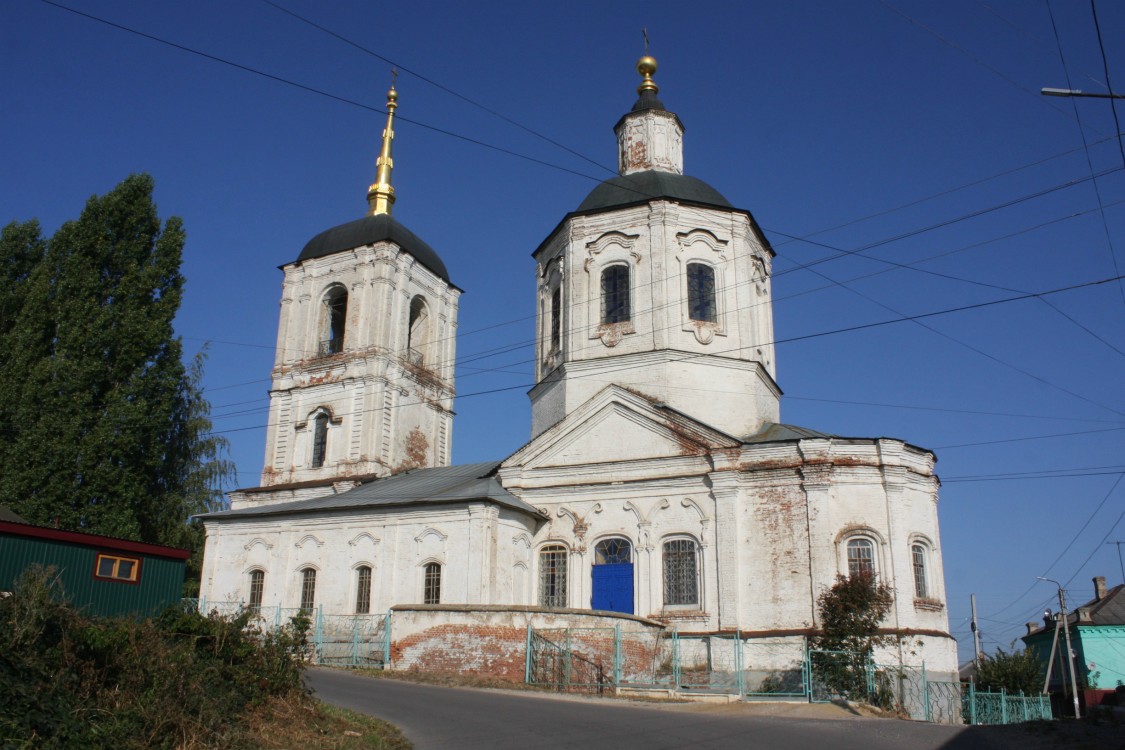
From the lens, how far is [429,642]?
63.1ft

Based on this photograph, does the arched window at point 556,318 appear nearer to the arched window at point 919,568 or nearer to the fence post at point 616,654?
the fence post at point 616,654

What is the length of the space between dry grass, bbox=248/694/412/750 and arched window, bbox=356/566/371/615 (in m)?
13.6

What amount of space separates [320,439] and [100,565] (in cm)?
1771

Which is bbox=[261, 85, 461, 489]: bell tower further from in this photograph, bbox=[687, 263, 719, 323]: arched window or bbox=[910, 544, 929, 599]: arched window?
bbox=[910, 544, 929, 599]: arched window

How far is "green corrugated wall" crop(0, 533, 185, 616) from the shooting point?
1423 cm

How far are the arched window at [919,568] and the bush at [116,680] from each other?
51.8 ft

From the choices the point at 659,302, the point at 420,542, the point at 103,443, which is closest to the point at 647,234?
the point at 659,302

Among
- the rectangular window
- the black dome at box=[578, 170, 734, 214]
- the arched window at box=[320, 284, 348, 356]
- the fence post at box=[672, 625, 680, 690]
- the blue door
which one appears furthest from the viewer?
the arched window at box=[320, 284, 348, 356]

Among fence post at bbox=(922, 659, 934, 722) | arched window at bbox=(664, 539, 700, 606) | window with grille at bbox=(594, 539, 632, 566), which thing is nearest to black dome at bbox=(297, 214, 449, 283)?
window with grille at bbox=(594, 539, 632, 566)

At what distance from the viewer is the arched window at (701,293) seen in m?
26.1

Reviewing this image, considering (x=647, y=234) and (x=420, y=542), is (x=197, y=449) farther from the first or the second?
(x=647, y=234)

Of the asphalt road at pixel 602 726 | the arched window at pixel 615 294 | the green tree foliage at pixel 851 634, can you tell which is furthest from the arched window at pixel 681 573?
the arched window at pixel 615 294

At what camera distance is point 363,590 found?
2480cm

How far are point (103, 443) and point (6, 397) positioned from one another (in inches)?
123
